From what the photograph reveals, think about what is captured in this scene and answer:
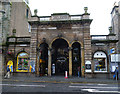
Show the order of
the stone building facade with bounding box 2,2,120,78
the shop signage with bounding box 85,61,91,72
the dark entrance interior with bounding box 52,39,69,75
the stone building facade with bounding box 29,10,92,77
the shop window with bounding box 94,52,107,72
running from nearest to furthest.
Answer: the shop signage with bounding box 85,61,91,72, the stone building facade with bounding box 2,2,120,78, the stone building facade with bounding box 29,10,92,77, the shop window with bounding box 94,52,107,72, the dark entrance interior with bounding box 52,39,69,75

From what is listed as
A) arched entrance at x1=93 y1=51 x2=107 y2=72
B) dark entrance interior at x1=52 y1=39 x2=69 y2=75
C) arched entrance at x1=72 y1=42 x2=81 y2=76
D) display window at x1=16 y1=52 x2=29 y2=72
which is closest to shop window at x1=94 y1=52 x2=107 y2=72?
arched entrance at x1=93 y1=51 x2=107 y2=72

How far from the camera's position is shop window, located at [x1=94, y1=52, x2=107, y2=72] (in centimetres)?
2086

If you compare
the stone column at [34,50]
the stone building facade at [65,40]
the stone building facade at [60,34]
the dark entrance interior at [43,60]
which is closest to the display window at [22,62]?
the stone building facade at [65,40]

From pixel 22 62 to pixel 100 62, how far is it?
1328 cm

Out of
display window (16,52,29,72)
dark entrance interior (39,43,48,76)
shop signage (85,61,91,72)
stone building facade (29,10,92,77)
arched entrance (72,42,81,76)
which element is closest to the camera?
shop signage (85,61,91,72)

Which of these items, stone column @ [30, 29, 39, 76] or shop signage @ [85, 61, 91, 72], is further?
stone column @ [30, 29, 39, 76]

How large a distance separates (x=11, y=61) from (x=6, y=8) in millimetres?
10557

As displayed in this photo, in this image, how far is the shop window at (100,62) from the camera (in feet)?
68.4

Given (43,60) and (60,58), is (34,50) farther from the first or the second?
(60,58)

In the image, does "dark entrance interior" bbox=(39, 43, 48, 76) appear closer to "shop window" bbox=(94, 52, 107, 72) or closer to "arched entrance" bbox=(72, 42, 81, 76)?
"arched entrance" bbox=(72, 42, 81, 76)

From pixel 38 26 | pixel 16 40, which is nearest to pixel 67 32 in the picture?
pixel 38 26

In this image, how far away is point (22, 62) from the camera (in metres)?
22.1

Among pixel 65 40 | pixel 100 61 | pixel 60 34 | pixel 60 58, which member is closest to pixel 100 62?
pixel 100 61

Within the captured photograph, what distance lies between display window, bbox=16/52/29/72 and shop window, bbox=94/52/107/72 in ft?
38.2
